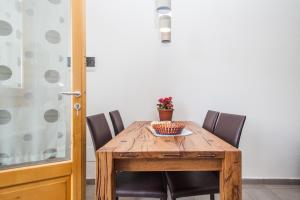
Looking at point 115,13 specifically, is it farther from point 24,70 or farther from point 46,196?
point 46,196

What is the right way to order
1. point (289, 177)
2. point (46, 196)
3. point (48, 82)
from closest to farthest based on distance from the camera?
point (46, 196) → point (48, 82) → point (289, 177)

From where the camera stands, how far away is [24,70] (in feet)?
5.41

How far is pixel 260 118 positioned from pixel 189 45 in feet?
4.05

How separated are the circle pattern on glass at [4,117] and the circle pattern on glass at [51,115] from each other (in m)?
0.23

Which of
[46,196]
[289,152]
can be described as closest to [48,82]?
[46,196]

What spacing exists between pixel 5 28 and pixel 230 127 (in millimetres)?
1746

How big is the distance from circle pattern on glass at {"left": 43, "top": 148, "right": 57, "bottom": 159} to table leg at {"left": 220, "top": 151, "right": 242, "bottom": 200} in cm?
119

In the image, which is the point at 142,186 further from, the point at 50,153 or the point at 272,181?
the point at 272,181

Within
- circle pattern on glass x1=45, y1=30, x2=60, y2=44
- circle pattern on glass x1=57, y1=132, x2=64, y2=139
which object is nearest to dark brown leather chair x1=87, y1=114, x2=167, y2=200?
circle pattern on glass x1=57, y1=132, x2=64, y2=139

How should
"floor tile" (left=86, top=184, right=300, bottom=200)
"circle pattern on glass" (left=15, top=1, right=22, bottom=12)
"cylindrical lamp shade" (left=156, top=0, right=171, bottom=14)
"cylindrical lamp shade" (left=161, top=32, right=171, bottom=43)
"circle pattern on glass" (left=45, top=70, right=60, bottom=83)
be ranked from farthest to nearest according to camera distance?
"cylindrical lamp shade" (left=161, top=32, right=171, bottom=43), "floor tile" (left=86, top=184, right=300, bottom=200), "cylindrical lamp shade" (left=156, top=0, right=171, bottom=14), "circle pattern on glass" (left=45, top=70, right=60, bottom=83), "circle pattern on glass" (left=15, top=1, right=22, bottom=12)

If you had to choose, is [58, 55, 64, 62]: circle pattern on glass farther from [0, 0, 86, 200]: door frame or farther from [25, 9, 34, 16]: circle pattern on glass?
[25, 9, 34, 16]: circle pattern on glass

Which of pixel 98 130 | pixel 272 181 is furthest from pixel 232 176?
pixel 272 181

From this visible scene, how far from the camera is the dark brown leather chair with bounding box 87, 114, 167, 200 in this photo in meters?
1.52

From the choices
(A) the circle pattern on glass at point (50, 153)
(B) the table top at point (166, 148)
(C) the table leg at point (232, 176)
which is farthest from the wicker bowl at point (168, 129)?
(A) the circle pattern on glass at point (50, 153)
